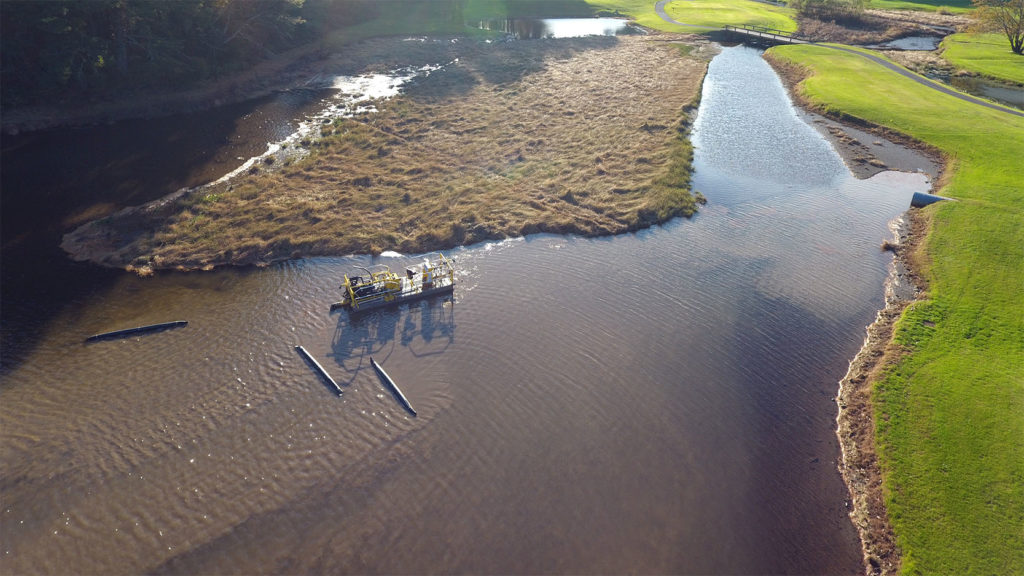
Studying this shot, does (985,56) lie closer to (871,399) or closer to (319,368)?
(871,399)

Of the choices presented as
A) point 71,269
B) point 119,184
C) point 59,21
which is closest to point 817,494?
point 71,269

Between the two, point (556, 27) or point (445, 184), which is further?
point (556, 27)

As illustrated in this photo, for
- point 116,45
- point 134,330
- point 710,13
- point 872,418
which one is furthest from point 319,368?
point 710,13

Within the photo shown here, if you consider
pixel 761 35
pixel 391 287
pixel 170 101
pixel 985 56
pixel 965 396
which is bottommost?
pixel 965 396

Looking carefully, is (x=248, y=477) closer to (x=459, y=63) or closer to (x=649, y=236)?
(x=649, y=236)

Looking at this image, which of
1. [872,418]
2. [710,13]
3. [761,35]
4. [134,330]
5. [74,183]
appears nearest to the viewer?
[872,418]

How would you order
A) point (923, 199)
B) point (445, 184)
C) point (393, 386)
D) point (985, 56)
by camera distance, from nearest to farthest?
point (393, 386) → point (923, 199) → point (445, 184) → point (985, 56)

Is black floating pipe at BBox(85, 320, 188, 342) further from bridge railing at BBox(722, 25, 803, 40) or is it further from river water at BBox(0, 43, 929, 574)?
bridge railing at BBox(722, 25, 803, 40)
